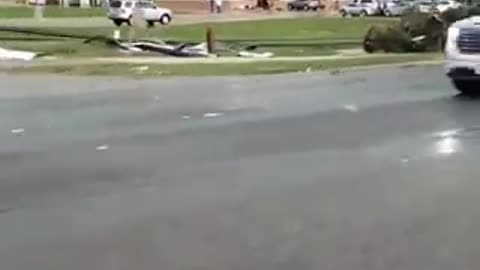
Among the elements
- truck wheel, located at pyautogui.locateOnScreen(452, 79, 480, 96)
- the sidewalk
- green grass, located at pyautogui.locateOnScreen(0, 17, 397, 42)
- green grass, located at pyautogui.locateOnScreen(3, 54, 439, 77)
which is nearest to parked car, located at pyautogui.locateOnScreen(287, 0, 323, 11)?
green grass, located at pyautogui.locateOnScreen(0, 17, 397, 42)

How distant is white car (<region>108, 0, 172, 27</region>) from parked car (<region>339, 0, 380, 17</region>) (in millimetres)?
21506

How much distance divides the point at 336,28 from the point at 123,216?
1822 inches

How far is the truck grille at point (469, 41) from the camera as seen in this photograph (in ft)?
66.4

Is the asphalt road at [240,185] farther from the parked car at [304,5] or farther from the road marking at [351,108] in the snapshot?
the parked car at [304,5]

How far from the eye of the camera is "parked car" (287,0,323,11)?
93812 millimetres

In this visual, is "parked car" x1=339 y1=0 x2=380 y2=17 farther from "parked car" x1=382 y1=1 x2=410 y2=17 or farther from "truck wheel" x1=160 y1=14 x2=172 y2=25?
"truck wheel" x1=160 y1=14 x2=172 y2=25

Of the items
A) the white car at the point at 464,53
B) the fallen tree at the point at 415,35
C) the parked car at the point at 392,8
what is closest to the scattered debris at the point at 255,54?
the fallen tree at the point at 415,35

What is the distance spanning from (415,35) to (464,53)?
17466 millimetres

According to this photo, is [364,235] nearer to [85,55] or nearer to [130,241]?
[130,241]

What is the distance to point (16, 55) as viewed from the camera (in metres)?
33.6

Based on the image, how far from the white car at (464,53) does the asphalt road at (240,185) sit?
95 cm

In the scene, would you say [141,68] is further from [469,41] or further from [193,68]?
[469,41]

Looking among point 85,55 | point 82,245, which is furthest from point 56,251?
point 85,55

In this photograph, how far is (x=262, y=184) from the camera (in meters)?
10.9
